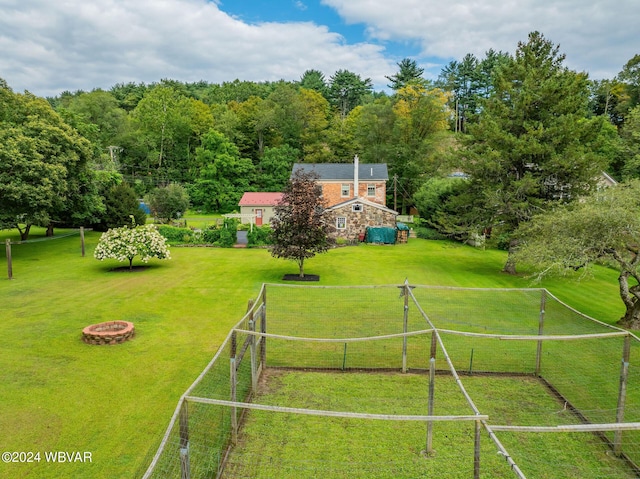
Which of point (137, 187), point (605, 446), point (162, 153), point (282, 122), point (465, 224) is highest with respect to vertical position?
point (282, 122)

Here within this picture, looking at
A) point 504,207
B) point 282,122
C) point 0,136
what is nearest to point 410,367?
point 504,207

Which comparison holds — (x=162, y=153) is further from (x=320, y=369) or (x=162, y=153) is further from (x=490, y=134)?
(x=320, y=369)

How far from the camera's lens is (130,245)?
2027 centimetres

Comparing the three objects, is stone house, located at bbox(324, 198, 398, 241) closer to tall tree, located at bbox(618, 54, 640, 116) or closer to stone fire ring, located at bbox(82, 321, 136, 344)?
stone fire ring, located at bbox(82, 321, 136, 344)

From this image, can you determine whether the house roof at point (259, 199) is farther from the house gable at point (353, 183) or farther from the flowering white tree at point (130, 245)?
the flowering white tree at point (130, 245)

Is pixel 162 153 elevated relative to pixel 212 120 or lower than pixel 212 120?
lower

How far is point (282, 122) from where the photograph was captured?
58469 mm

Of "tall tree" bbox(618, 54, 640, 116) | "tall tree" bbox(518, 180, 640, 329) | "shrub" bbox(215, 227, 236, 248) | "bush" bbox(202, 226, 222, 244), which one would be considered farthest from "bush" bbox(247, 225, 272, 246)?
"tall tree" bbox(618, 54, 640, 116)

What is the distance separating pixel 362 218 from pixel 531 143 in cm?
1585

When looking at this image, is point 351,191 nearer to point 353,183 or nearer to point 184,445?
point 353,183

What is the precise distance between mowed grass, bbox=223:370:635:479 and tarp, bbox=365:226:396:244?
23.0 metres

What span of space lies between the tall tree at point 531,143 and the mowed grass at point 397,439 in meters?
13.7

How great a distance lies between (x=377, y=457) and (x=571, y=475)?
2.93 meters

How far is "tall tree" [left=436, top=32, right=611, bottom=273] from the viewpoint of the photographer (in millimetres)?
19719
